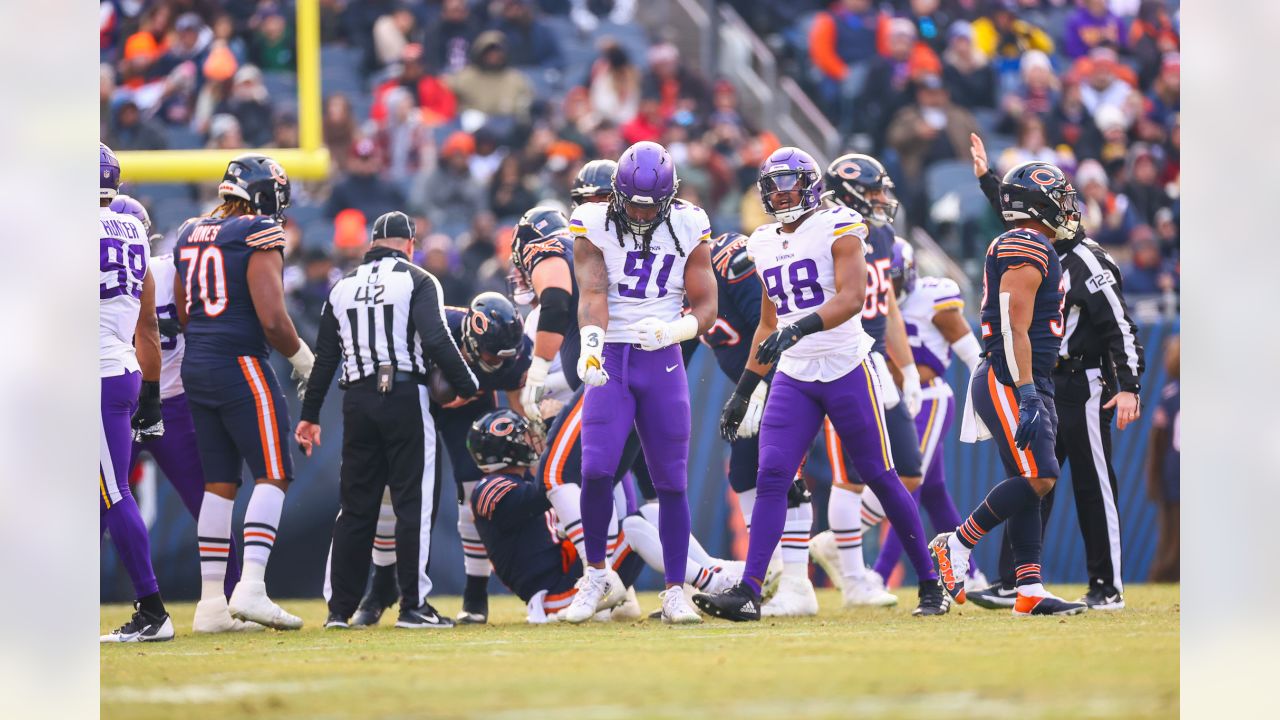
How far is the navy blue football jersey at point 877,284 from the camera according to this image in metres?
8.20

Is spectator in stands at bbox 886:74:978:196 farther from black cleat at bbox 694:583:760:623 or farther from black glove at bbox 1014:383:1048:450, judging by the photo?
black cleat at bbox 694:583:760:623

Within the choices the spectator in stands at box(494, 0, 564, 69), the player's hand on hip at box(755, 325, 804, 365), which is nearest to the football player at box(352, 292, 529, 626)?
the player's hand on hip at box(755, 325, 804, 365)

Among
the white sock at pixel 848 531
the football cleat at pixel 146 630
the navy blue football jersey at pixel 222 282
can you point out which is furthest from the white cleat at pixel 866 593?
the football cleat at pixel 146 630

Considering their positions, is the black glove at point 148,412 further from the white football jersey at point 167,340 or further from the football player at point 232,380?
the white football jersey at point 167,340

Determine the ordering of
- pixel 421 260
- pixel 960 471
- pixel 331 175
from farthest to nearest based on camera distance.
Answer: pixel 331 175
pixel 421 260
pixel 960 471

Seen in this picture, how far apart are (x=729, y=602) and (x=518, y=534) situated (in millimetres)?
1236

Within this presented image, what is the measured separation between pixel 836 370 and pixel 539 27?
10.7 metres

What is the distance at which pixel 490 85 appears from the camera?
630 inches

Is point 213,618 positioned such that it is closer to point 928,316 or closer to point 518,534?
point 518,534

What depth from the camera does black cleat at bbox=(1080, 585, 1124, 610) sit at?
7719 millimetres

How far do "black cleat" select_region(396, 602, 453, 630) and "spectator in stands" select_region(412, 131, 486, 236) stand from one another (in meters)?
7.22

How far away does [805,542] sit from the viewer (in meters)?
8.12
